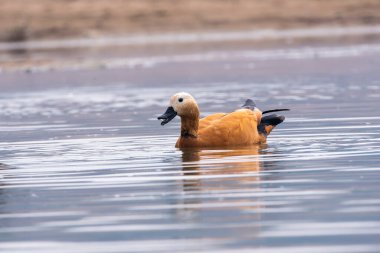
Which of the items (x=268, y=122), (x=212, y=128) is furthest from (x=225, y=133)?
(x=268, y=122)

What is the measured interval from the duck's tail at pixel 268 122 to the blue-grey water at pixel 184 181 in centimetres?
25

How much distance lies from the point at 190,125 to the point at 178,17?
48660mm

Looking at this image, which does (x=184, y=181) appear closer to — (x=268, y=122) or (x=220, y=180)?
(x=220, y=180)

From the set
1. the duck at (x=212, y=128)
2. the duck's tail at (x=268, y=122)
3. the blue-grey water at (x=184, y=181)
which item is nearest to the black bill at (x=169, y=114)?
the duck at (x=212, y=128)

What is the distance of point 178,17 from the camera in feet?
203

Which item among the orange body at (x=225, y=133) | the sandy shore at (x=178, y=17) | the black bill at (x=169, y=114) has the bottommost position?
the orange body at (x=225, y=133)

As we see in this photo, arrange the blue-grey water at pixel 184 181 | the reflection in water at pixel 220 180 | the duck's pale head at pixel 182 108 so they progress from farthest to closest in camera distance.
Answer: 1. the duck's pale head at pixel 182 108
2. the reflection in water at pixel 220 180
3. the blue-grey water at pixel 184 181

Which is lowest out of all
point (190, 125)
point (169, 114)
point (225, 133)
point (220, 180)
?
point (220, 180)

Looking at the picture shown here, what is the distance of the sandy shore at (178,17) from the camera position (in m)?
60.4

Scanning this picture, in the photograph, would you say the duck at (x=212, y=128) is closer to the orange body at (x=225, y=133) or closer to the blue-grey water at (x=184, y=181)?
the orange body at (x=225, y=133)

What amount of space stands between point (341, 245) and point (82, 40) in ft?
171

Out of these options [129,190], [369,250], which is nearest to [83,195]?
[129,190]

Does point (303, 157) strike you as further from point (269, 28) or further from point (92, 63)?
point (269, 28)

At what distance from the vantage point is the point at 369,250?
7594 mm
